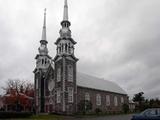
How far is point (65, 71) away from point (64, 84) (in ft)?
9.16

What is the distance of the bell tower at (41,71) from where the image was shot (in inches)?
2490

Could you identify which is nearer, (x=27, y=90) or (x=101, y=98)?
(x=101, y=98)

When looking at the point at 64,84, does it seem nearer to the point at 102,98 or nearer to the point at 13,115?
the point at 13,115

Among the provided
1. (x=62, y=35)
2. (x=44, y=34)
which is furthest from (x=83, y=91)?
(x=44, y=34)

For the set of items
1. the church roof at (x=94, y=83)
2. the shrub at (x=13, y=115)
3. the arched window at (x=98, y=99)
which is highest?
the church roof at (x=94, y=83)

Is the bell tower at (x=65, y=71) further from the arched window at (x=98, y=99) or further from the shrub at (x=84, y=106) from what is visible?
the arched window at (x=98, y=99)

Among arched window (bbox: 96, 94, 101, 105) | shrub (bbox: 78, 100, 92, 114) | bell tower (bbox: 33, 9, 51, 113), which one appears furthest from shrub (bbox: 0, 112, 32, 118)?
Result: arched window (bbox: 96, 94, 101, 105)

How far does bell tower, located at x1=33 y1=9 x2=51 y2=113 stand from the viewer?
208 feet

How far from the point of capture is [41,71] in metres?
64.1

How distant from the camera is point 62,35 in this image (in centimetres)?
5688

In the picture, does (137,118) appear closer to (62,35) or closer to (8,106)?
(62,35)

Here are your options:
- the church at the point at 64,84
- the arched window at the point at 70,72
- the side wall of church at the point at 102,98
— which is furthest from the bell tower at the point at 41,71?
the arched window at the point at 70,72

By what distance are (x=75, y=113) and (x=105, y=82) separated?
2651 centimetres

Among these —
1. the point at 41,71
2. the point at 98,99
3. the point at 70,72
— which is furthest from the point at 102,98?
the point at 41,71
